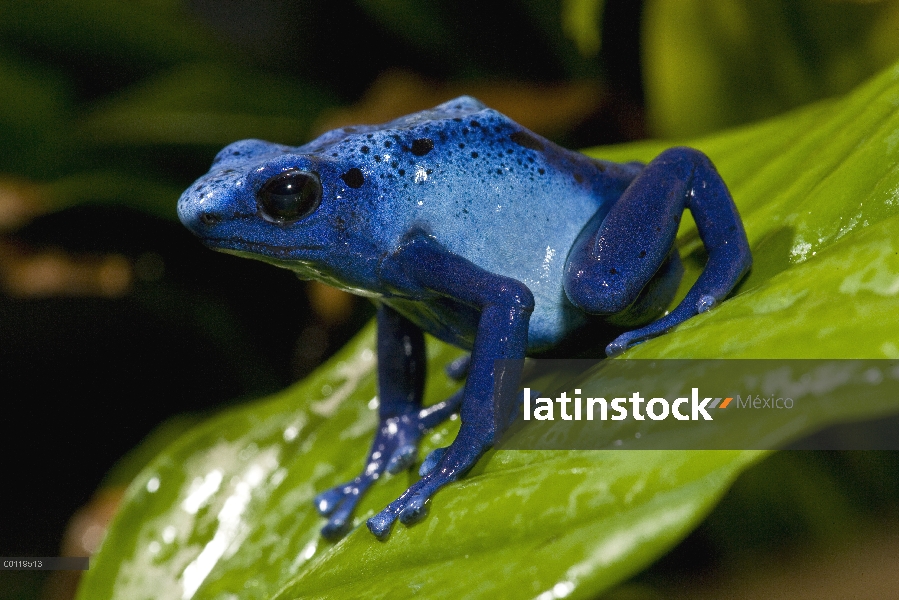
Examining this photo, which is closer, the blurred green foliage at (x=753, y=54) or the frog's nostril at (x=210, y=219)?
the frog's nostril at (x=210, y=219)

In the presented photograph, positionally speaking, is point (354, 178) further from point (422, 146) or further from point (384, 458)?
point (384, 458)

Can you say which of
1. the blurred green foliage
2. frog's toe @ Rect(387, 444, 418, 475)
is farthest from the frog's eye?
the blurred green foliage

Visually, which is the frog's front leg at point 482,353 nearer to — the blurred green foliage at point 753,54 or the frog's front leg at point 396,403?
the frog's front leg at point 396,403

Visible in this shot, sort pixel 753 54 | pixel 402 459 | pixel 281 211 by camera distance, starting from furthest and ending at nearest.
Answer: pixel 753 54
pixel 402 459
pixel 281 211

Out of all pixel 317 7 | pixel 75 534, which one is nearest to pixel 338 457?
pixel 75 534

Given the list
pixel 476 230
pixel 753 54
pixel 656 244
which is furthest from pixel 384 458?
pixel 753 54

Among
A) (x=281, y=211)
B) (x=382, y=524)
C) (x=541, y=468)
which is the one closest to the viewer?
(x=541, y=468)

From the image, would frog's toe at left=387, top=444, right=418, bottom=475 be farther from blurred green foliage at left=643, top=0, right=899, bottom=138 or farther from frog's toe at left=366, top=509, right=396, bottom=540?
blurred green foliage at left=643, top=0, right=899, bottom=138

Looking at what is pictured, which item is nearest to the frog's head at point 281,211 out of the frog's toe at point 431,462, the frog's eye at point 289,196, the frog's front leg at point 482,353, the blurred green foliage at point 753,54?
the frog's eye at point 289,196
